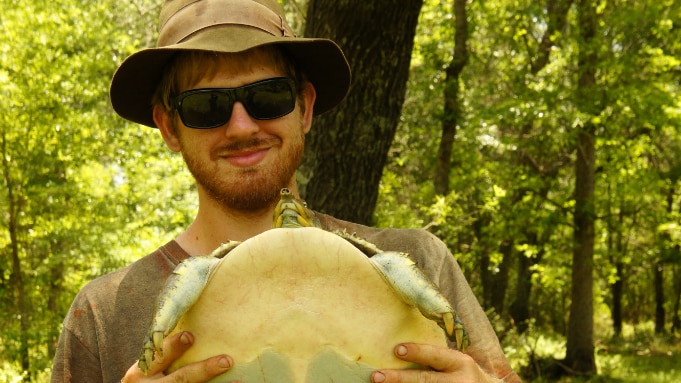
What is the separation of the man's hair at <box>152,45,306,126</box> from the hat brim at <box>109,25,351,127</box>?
0.04m

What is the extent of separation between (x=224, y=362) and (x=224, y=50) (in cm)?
103

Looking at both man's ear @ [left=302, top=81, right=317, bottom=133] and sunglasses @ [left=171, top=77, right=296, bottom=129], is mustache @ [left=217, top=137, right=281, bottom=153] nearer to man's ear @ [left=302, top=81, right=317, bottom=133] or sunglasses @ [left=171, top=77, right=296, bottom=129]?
sunglasses @ [left=171, top=77, right=296, bottom=129]

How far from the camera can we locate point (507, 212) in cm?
1634

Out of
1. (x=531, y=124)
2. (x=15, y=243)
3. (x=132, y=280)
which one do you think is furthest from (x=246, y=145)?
(x=531, y=124)

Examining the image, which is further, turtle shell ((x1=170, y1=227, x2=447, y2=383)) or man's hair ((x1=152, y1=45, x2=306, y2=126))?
man's hair ((x1=152, y1=45, x2=306, y2=126))

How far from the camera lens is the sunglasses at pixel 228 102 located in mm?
2223

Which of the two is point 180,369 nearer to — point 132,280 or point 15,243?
point 132,280

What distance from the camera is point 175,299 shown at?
1.59m

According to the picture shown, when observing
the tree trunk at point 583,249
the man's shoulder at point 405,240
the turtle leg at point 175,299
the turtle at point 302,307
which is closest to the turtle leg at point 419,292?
the turtle at point 302,307

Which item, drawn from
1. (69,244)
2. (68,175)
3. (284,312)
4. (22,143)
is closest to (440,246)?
(284,312)

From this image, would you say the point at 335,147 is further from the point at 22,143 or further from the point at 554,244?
the point at 554,244

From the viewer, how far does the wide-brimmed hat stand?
2.28 metres

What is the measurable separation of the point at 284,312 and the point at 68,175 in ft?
37.7

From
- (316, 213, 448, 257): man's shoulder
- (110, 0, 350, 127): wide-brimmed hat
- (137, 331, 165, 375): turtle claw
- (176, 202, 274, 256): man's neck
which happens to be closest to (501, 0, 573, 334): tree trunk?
Answer: (110, 0, 350, 127): wide-brimmed hat
